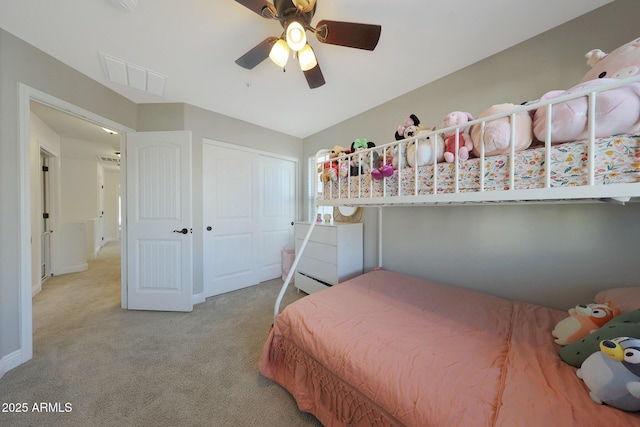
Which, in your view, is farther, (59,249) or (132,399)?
(59,249)

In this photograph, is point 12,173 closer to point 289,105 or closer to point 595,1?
point 289,105

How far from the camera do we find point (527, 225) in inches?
60.3

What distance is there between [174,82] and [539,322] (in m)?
3.40

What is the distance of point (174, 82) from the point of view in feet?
6.66

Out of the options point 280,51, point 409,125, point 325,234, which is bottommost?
point 325,234

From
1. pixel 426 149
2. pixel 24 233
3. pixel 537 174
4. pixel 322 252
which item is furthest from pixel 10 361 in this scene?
pixel 537 174

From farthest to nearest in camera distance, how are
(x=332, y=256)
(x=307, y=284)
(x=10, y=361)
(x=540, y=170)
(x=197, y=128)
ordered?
(x=307, y=284) < (x=197, y=128) < (x=332, y=256) < (x=10, y=361) < (x=540, y=170)

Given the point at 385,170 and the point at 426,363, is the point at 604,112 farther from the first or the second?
the point at 426,363

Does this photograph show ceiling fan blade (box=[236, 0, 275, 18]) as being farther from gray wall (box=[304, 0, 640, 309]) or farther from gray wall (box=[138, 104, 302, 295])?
gray wall (box=[138, 104, 302, 295])

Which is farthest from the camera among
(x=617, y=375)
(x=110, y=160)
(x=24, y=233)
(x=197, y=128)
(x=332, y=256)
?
(x=110, y=160)

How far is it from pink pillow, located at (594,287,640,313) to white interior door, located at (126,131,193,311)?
3.25 meters

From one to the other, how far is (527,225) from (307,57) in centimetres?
196

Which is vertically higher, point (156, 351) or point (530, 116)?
point (530, 116)

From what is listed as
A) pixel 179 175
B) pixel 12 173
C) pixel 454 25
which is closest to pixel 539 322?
pixel 454 25
